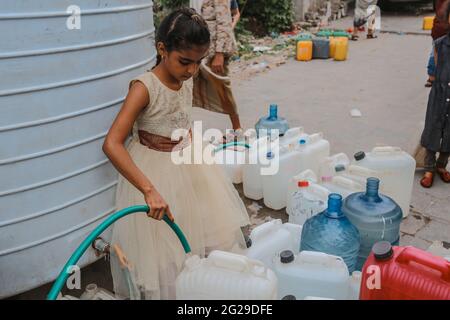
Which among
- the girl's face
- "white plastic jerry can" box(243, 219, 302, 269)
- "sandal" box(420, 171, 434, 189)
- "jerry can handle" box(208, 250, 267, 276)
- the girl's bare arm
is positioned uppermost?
the girl's face

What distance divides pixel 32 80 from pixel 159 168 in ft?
2.15

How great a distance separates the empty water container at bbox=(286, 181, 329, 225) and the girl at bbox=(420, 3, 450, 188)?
1.21 m

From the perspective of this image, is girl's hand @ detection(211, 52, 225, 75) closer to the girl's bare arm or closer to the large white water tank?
the large white water tank

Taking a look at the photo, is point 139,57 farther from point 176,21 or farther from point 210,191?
point 210,191

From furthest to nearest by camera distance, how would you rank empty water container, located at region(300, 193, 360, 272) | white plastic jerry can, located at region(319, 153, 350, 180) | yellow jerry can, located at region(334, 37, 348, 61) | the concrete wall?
1. the concrete wall
2. yellow jerry can, located at region(334, 37, 348, 61)
3. white plastic jerry can, located at region(319, 153, 350, 180)
4. empty water container, located at region(300, 193, 360, 272)

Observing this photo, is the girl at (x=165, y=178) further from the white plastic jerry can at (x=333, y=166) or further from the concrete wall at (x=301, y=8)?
the concrete wall at (x=301, y=8)

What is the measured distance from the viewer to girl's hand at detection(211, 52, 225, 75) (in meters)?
3.99

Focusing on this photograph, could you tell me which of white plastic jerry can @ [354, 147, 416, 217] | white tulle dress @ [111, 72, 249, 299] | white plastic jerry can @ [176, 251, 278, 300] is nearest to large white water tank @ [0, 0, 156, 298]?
white tulle dress @ [111, 72, 249, 299]

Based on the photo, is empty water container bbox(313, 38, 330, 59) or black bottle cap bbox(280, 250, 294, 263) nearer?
black bottle cap bbox(280, 250, 294, 263)

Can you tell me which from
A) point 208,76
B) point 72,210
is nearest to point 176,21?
point 72,210

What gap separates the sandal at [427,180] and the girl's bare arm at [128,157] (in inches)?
97.1

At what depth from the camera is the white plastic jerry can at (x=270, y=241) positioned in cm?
232

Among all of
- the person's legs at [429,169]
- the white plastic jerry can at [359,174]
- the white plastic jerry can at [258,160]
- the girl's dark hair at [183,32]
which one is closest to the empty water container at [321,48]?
the person's legs at [429,169]

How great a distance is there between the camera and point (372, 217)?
2.40m
